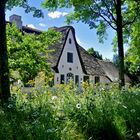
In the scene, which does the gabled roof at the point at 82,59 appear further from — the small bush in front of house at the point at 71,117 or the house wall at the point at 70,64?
the small bush in front of house at the point at 71,117

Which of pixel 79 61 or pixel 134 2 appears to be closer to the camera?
pixel 134 2

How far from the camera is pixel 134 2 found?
21266 mm

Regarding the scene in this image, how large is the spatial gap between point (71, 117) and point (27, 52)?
11.6 m

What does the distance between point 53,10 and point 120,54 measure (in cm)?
467

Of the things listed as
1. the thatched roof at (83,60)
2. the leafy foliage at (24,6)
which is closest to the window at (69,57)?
the thatched roof at (83,60)

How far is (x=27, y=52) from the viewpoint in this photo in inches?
745

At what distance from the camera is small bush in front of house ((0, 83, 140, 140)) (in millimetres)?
5778

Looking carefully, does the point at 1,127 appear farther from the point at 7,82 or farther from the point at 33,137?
the point at 7,82

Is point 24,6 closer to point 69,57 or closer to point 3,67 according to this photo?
point 3,67

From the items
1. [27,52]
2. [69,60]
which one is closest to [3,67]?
[27,52]

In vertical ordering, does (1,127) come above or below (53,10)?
below

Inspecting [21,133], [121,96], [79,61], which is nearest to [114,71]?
[79,61]

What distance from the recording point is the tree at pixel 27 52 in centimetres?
1836

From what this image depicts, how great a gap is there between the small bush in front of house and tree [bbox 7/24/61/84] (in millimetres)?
8665
